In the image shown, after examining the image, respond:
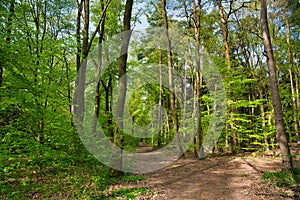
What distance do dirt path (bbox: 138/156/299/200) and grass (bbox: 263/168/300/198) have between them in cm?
24

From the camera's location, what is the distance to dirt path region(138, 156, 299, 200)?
533cm

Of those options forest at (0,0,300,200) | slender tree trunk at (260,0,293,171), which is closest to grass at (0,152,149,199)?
forest at (0,0,300,200)

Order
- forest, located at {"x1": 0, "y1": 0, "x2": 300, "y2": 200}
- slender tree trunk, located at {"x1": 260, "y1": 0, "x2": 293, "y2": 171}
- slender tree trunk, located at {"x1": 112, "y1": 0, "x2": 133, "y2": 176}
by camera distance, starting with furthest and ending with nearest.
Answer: slender tree trunk, located at {"x1": 112, "y1": 0, "x2": 133, "y2": 176} → slender tree trunk, located at {"x1": 260, "y1": 0, "x2": 293, "y2": 171} → forest, located at {"x1": 0, "y1": 0, "x2": 300, "y2": 200}

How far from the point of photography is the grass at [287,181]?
521cm

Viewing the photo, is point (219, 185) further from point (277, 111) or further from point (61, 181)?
point (61, 181)

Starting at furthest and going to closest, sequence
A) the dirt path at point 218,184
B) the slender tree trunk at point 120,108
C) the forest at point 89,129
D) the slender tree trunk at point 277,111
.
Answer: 1. the slender tree trunk at point 120,108
2. the slender tree trunk at point 277,111
3. the dirt path at point 218,184
4. the forest at point 89,129

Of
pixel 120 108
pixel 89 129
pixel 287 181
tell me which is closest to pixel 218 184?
pixel 287 181

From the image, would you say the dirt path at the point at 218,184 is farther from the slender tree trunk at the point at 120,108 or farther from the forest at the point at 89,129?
the slender tree trunk at the point at 120,108

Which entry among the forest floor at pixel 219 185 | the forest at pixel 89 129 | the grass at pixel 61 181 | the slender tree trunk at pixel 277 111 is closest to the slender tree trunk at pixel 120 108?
the forest at pixel 89 129

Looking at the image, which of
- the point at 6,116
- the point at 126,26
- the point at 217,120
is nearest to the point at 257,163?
the point at 217,120

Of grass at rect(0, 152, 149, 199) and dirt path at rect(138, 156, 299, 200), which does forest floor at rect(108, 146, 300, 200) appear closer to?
dirt path at rect(138, 156, 299, 200)

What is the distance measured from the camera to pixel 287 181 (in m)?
5.88

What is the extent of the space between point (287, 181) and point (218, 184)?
1.93 m

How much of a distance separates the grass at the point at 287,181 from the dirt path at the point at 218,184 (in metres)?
0.24
